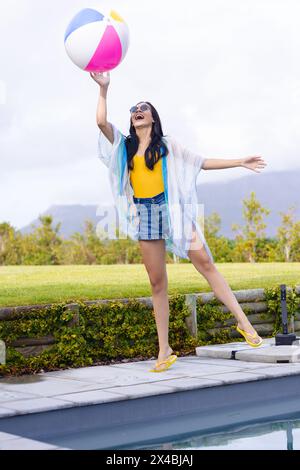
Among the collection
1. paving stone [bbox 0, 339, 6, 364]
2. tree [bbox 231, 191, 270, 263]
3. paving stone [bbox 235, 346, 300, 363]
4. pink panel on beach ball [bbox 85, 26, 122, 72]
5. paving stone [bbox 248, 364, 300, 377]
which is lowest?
paving stone [bbox 248, 364, 300, 377]

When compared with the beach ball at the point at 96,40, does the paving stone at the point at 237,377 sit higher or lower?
lower

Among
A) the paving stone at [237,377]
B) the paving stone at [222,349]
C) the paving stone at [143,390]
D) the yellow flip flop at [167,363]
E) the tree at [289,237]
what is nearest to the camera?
the paving stone at [143,390]

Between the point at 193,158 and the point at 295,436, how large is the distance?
2398 millimetres

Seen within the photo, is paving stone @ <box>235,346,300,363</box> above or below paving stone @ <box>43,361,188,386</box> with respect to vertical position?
above

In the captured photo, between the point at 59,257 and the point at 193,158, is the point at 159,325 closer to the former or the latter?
the point at 193,158

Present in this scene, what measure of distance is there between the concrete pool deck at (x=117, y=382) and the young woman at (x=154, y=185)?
35cm

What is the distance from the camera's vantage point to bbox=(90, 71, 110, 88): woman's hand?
5711mm

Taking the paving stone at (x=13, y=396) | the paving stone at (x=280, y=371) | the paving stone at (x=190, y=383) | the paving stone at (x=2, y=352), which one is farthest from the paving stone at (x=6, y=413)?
the paving stone at (x=280, y=371)

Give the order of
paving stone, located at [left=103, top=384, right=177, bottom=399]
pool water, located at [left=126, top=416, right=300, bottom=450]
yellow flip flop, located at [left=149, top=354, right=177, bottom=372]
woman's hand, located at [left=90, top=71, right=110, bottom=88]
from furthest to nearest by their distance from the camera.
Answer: yellow flip flop, located at [left=149, top=354, right=177, bottom=372] < woman's hand, located at [left=90, top=71, right=110, bottom=88] < paving stone, located at [left=103, top=384, right=177, bottom=399] < pool water, located at [left=126, top=416, right=300, bottom=450]

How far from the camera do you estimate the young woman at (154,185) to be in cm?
595

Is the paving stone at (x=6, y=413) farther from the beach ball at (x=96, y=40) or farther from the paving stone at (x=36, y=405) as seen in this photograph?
the beach ball at (x=96, y=40)

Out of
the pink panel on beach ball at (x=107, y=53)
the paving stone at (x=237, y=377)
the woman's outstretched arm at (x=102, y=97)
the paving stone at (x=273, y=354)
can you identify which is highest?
the pink panel on beach ball at (x=107, y=53)

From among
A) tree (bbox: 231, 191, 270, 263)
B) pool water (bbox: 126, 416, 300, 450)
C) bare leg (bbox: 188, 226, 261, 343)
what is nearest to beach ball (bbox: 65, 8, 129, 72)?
bare leg (bbox: 188, 226, 261, 343)

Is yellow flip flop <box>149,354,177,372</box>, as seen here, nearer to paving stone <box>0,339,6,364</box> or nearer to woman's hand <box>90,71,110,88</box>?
paving stone <box>0,339,6,364</box>
